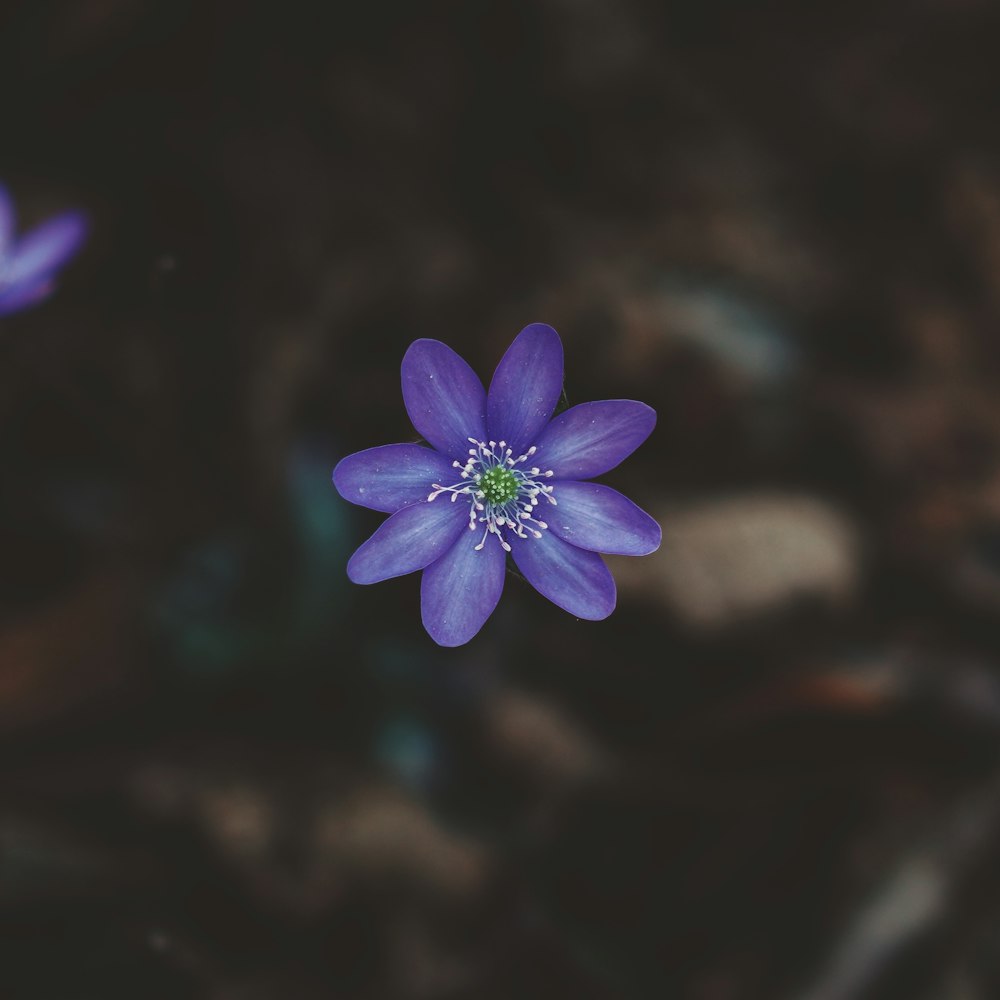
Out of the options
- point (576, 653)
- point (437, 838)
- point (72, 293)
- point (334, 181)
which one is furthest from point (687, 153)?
point (437, 838)

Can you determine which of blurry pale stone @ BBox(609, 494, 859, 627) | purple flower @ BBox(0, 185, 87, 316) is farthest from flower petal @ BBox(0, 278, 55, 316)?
blurry pale stone @ BBox(609, 494, 859, 627)

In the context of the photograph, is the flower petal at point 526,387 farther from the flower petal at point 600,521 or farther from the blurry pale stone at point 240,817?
the blurry pale stone at point 240,817

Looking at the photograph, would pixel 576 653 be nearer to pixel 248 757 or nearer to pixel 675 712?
pixel 675 712

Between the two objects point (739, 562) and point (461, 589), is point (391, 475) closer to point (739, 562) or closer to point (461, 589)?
point (461, 589)

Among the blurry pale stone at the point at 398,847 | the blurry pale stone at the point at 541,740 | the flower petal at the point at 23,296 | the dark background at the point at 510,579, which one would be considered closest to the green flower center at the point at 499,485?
the dark background at the point at 510,579

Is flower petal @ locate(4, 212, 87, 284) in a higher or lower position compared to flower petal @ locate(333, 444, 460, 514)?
higher

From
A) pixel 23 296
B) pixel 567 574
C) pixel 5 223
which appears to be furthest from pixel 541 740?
pixel 5 223

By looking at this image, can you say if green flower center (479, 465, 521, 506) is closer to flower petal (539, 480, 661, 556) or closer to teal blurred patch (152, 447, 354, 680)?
flower petal (539, 480, 661, 556)

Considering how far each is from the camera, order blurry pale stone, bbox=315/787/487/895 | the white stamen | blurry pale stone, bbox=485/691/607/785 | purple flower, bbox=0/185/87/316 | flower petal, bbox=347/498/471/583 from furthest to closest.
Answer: purple flower, bbox=0/185/87/316 → blurry pale stone, bbox=485/691/607/785 → blurry pale stone, bbox=315/787/487/895 → the white stamen → flower petal, bbox=347/498/471/583
